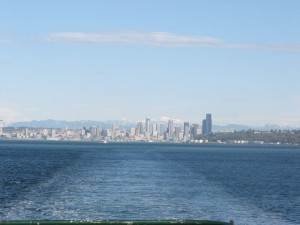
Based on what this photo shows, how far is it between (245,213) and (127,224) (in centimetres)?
3977

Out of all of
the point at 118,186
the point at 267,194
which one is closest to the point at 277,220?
the point at 267,194

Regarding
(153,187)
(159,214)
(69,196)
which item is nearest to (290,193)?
(153,187)

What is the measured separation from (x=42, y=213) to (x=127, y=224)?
35.2 meters

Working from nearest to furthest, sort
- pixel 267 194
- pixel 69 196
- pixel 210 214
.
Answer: pixel 210 214 → pixel 69 196 → pixel 267 194

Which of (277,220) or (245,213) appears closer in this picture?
(277,220)

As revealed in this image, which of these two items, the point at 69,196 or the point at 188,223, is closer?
the point at 188,223

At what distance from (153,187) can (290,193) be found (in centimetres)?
1217

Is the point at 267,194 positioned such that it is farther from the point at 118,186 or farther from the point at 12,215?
the point at 12,215

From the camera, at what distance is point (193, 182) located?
8462cm

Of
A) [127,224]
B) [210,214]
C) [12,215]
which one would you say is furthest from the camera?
[210,214]

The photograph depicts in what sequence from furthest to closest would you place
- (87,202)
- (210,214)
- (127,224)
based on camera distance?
(87,202) < (210,214) < (127,224)

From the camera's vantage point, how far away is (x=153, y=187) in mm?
73500

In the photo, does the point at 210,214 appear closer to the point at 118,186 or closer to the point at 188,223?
the point at 118,186

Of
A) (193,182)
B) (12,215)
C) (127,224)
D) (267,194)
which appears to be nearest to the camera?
(127,224)
